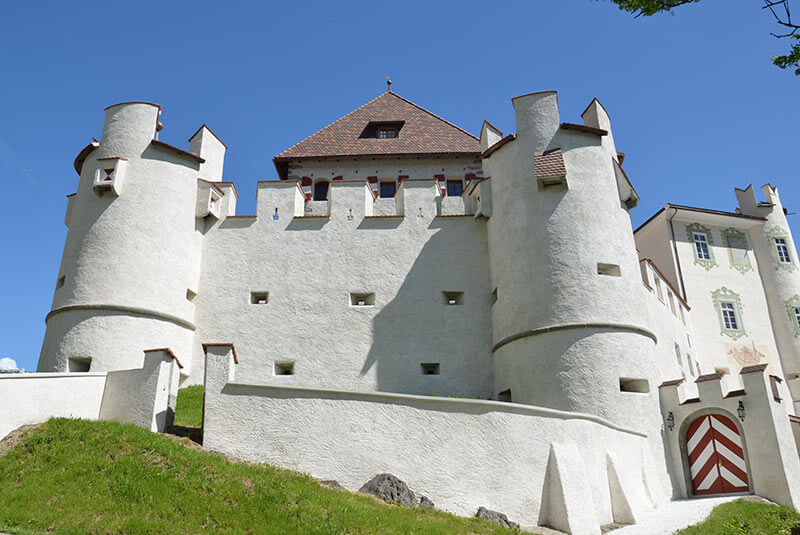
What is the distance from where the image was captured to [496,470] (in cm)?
→ 1419

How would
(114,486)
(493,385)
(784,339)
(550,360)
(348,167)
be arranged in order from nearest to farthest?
(114,486)
(550,360)
(493,385)
(348,167)
(784,339)

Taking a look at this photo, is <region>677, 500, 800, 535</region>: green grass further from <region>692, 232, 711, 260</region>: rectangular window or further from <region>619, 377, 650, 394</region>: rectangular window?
<region>692, 232, 711, 260</region>: rectangular window

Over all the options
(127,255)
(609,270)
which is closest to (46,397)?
(127,255)

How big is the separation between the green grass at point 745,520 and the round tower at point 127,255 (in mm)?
14401

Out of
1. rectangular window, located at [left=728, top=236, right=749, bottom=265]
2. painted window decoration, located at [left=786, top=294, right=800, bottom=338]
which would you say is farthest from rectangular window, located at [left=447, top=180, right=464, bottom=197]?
painted window decoration, located at [left=786, top=294, right=800, bottom=338]

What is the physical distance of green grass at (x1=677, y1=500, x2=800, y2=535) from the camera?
1257 cm

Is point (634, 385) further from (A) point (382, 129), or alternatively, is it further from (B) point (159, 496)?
(A) point (382, 129)

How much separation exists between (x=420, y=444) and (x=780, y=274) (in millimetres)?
24169

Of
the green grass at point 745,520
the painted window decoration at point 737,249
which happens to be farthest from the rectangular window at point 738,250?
the green grass at point 745,520

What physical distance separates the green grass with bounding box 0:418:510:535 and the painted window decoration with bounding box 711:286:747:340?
20.8 m

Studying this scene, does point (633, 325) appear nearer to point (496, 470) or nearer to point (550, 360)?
point (550, 360)

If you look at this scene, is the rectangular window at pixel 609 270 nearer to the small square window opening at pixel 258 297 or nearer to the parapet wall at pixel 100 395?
the small square window opening at pixel 258 297

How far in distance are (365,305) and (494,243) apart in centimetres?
455

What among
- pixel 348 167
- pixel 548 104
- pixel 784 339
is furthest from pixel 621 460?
pixel 784 339
